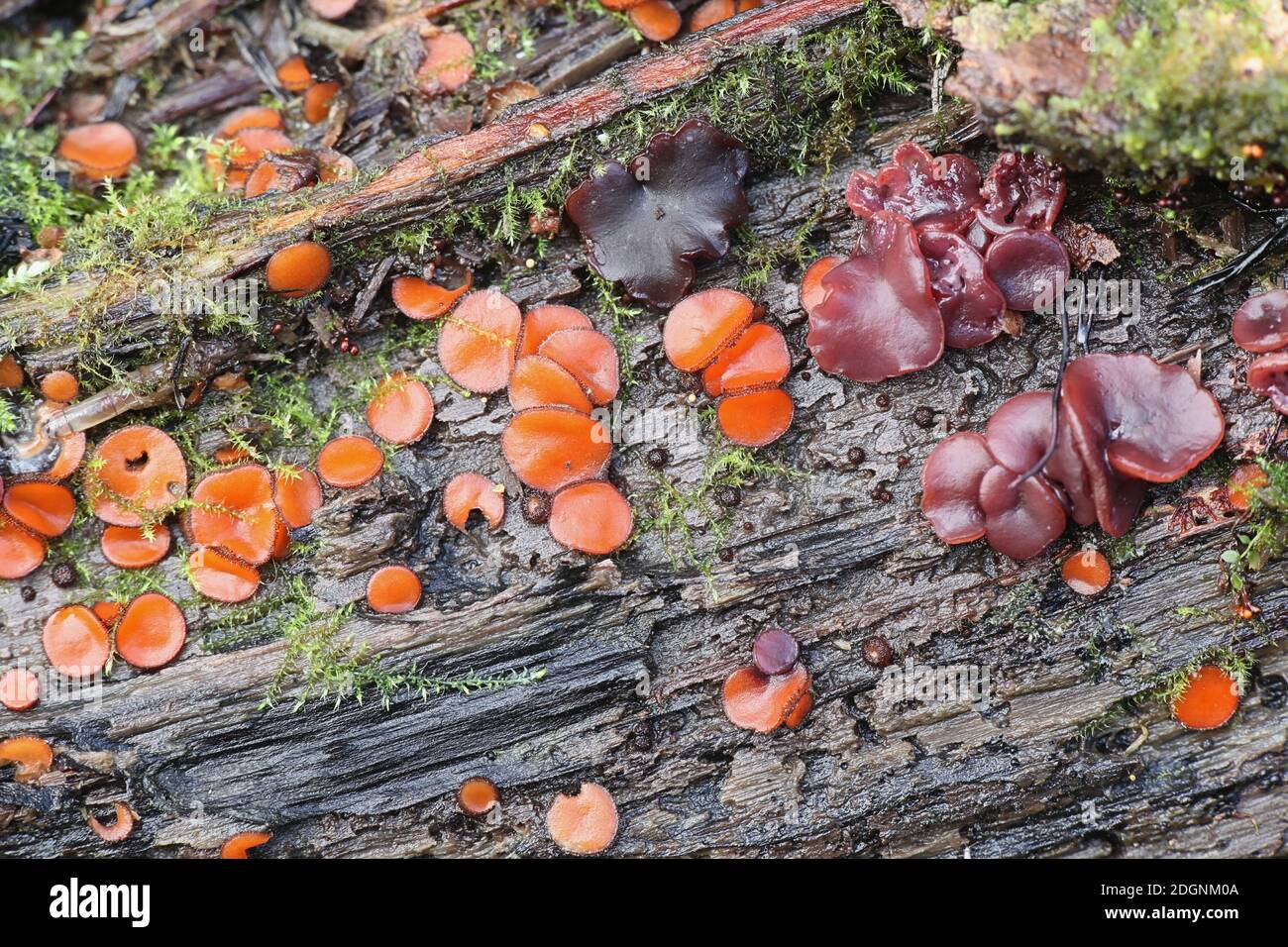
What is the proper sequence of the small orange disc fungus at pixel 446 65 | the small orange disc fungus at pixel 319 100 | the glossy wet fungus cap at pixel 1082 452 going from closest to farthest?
the glossy wet fungus cap at pixel 1082 452, the small orange disc fungus at pixel 446 65, the small orange disc fungus at pixel 319 100

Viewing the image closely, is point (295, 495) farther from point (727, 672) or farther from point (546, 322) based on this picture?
point (727, 672)

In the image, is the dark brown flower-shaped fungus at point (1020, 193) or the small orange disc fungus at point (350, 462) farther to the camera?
the small orange disc fungus at point (350, 462)

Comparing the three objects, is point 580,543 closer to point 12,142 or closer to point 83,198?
point 83,198

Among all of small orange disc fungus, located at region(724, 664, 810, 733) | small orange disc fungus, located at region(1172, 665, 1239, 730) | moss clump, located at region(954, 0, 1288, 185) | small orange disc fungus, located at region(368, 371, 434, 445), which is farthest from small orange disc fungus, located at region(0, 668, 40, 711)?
small orange disc fungus, located at region(1172, 665, 1239, 730)

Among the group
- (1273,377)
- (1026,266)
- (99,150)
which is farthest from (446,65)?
(1273,377)

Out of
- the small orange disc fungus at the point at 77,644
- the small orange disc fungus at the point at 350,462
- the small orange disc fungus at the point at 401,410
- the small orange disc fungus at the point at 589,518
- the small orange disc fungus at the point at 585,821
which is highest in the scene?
the small orange disc fungus at the point at 401,410

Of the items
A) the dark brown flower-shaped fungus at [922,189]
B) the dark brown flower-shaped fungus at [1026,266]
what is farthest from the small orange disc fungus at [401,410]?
the dark brown flower-shaped fungus at [1026,266]

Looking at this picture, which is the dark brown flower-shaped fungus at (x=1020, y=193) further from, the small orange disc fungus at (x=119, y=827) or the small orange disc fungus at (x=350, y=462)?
the small orange disc fungus at (x=119, y=827)
